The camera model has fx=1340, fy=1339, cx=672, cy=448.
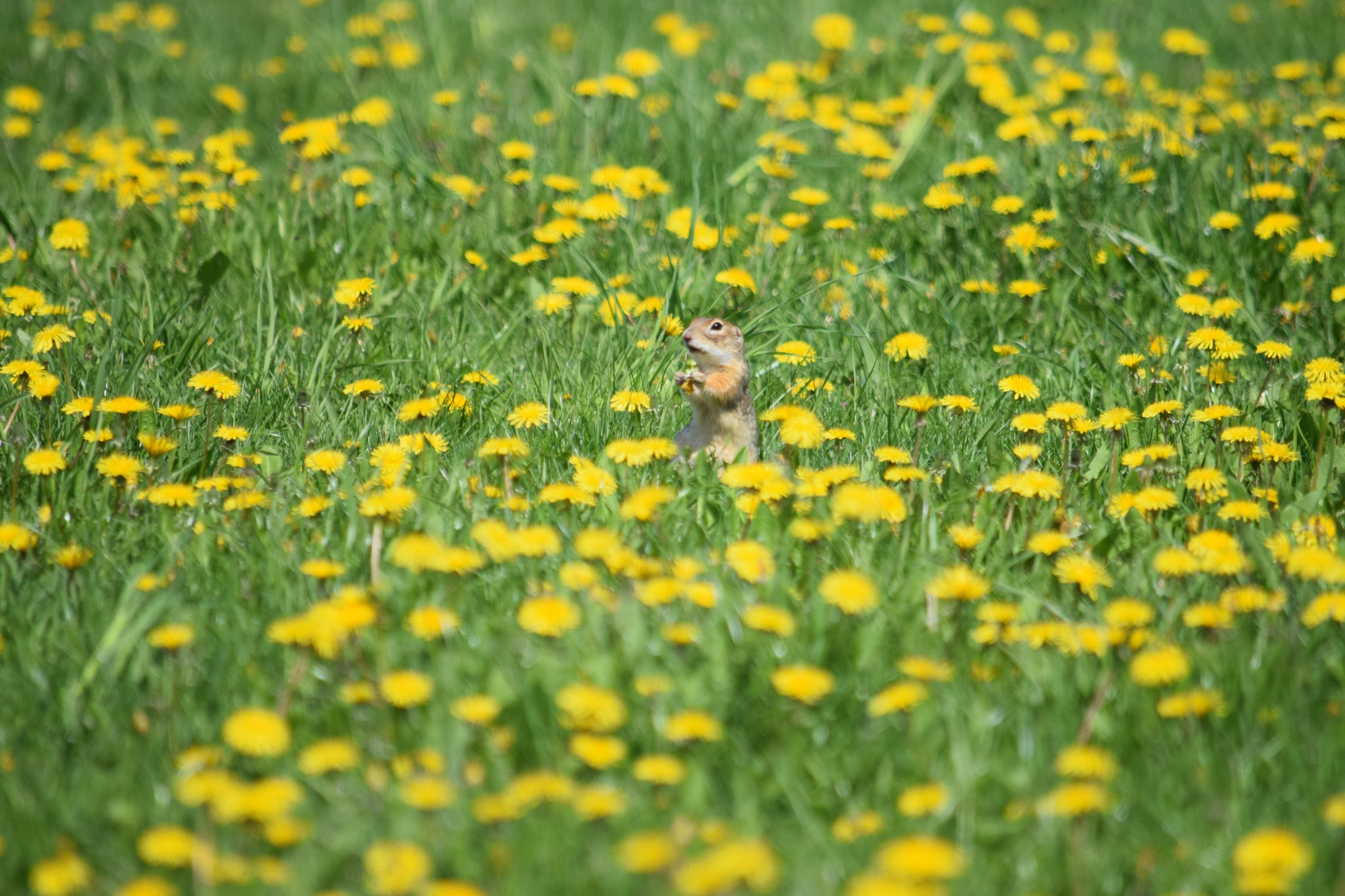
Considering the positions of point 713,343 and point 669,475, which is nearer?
point 669,475

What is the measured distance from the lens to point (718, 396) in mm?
4008

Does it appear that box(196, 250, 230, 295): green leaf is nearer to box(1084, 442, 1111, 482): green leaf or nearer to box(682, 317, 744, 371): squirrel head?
box(682, 317, 744, 371): squirrel head

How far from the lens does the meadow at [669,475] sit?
2373mm

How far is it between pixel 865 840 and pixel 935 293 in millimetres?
2961

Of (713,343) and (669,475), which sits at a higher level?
(713,343)

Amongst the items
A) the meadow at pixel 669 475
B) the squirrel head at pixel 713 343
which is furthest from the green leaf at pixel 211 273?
the squirrel head at pixel 713 343

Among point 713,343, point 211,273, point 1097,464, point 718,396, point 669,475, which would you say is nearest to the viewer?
point 669,475

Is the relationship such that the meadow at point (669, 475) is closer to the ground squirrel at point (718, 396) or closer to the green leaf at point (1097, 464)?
the green leaf at point (1097, 464)

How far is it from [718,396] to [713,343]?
20 centimetres

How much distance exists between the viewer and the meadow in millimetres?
2373

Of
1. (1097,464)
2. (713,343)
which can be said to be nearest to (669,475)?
(713,343)

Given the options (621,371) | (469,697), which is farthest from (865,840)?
(621,371)

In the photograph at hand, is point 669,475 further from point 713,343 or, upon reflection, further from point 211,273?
point 211,273

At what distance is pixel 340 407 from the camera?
4176 mm
